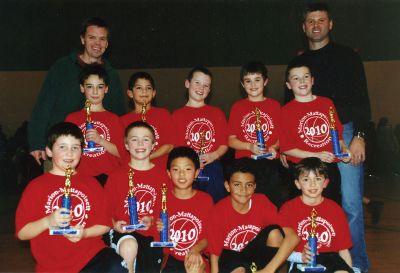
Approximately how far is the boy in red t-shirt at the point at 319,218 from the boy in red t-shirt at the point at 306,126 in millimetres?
299

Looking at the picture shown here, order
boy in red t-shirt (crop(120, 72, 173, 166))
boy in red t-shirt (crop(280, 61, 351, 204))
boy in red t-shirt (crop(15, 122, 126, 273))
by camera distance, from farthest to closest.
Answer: boy in red t-shirt (crop(120, 72, 173, 166))
boy in red t-shirt (crop(280, 61, 351, 204))
boy in red t-shirt (crop(15, 122, 126, 273))

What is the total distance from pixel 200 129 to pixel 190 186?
71cm

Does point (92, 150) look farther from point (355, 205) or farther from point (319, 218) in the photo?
point (355, 205)

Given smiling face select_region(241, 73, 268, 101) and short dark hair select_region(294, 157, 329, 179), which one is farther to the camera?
smiling face select_region(241, 73, 268, 101)

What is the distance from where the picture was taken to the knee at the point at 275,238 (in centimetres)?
337

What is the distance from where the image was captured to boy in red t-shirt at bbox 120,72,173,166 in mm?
4160

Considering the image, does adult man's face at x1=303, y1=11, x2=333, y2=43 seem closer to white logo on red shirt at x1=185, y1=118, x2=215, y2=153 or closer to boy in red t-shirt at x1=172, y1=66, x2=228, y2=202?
boy in red t-shirt at x1=172, y1=66, x2=228, y2=202

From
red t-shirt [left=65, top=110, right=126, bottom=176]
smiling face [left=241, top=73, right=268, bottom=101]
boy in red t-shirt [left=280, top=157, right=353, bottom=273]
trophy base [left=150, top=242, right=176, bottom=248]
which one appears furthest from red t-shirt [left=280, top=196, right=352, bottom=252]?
red t-shirt [left=65, top=110, right=126, bottom=176]

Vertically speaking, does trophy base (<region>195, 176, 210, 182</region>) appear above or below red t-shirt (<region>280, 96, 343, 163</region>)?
below

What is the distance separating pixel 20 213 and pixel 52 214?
28 cm

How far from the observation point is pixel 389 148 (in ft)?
36.3

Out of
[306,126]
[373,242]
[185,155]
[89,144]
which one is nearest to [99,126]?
[89,144]

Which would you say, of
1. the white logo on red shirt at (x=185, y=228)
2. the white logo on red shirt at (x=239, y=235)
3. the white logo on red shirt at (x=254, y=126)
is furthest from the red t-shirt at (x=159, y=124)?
the white logo on red shirt at (x=239, y=235)

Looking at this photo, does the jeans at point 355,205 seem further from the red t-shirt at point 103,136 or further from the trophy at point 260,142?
the red t-shirt at point 103,136
